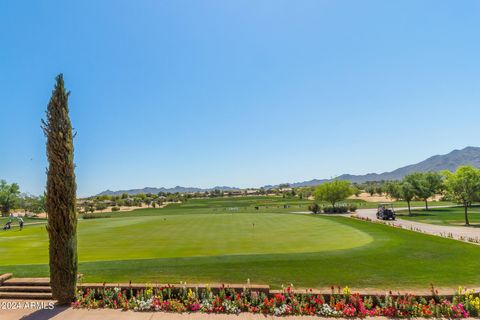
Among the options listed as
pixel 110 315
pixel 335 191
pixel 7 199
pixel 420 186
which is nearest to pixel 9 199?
pixel 7 199

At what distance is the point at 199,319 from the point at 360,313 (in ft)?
16.2

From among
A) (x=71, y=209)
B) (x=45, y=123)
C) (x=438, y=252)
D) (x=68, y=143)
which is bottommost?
(x=438, y=252)

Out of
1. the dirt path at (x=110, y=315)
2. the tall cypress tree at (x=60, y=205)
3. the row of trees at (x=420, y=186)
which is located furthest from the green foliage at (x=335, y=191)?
the tall cypress tree at (x=60, y=205)

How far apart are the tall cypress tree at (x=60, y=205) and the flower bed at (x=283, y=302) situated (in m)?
0.83

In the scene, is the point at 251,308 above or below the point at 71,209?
below

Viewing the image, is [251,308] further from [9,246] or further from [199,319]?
[9,246]

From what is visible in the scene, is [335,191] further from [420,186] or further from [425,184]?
[425,184]

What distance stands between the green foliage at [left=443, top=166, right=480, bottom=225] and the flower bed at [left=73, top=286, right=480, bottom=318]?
37.6 metres

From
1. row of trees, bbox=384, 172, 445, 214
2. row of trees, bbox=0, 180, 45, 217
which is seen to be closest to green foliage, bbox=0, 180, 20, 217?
row of trees, bbox=0, 180, 45, 217

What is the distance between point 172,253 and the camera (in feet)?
63.5

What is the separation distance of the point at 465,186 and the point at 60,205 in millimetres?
47499

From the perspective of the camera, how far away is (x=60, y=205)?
31.1 feet

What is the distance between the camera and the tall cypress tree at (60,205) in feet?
31.1

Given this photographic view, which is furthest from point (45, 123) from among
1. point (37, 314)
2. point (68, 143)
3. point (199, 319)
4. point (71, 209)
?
point (199, 319)
